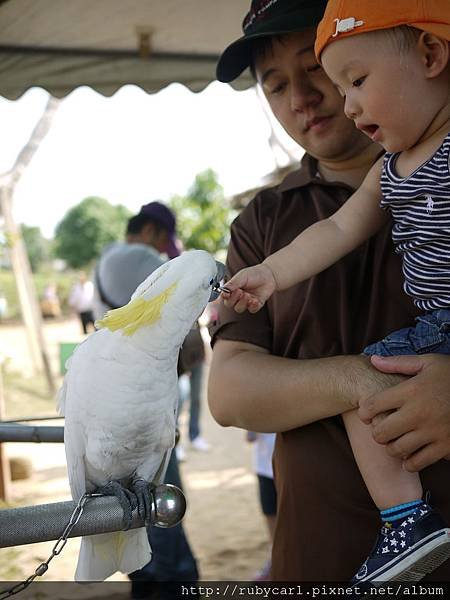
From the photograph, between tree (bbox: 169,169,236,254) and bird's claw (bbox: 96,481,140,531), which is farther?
Answer: tree (bbox: 169,169,236,254)

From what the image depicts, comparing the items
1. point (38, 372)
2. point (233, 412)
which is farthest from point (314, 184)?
point (38, 372)

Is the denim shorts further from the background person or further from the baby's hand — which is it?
A: the background person

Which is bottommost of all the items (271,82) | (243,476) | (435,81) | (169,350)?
(243,476)

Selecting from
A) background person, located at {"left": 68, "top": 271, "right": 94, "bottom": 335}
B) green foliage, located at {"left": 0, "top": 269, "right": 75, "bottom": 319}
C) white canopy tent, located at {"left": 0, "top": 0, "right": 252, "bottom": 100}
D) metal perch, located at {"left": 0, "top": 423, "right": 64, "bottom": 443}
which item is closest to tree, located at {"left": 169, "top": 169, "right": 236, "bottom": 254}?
background person, located at {"left": 68, "top": 271, "right": 94, "bottom": 335}

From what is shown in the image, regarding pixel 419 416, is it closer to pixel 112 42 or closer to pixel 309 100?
pixel 309 100

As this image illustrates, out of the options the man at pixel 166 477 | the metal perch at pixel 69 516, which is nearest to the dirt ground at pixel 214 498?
the man at pixel 166 477

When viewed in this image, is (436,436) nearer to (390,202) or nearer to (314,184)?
(390,202)

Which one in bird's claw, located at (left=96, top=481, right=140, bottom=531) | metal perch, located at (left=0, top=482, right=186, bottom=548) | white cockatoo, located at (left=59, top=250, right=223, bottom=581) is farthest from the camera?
white cockatoo, located at (left=59, top=250, right=223, bottom=581)

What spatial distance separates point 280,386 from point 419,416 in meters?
0.29

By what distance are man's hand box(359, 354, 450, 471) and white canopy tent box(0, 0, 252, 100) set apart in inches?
59.9

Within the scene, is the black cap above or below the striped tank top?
above

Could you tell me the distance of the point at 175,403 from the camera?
1.17 m

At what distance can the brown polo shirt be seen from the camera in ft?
4.43

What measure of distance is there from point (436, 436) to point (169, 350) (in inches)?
19.0
